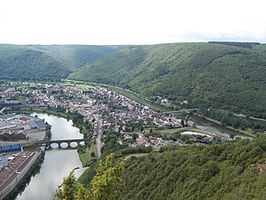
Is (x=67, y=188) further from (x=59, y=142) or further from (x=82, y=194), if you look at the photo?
(x=59, y=142)

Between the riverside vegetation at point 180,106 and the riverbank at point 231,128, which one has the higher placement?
the riverside vegetation at point 180,106

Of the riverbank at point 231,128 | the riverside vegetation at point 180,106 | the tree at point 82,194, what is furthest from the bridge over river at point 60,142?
the tree at point 82,194

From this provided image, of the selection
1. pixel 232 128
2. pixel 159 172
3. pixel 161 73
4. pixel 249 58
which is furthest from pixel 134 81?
pixel 159 172

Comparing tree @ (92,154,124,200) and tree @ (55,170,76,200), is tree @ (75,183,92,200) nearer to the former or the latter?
tree @ (92,154,124,200)

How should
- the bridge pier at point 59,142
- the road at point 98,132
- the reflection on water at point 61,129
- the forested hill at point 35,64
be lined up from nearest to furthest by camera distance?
1. the road at point 98,132
2. the bridge pier at point 59,142
3. the reflection on water at point 61,129
4. the forested hill at point 35,64

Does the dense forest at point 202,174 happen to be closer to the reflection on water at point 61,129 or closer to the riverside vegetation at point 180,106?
the riverside vegetation at point 180,106

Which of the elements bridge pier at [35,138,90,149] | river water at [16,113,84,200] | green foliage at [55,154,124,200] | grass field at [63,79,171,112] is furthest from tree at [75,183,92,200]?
grass field at [63,79,171,112]

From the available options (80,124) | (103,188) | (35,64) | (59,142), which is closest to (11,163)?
(59,142)
